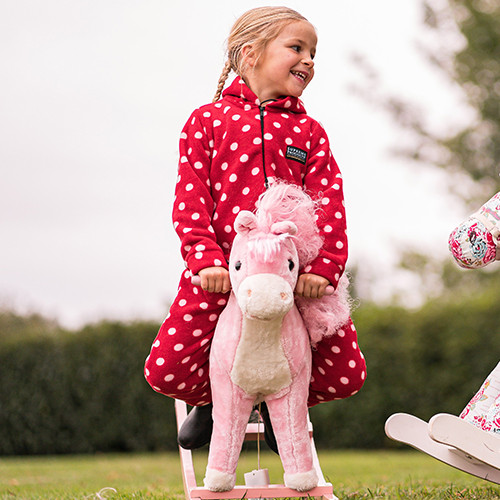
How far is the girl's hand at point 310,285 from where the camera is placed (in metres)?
2.63

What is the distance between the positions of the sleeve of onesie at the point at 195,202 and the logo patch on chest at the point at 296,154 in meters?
0.31

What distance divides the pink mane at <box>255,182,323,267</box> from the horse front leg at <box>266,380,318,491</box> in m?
0.48

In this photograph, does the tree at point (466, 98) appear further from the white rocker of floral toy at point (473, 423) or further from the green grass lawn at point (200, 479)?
the white rocker of floral toy at point (473, 423)

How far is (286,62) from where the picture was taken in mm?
2893

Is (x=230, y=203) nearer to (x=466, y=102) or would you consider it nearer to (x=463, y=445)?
(x=463, y=445)

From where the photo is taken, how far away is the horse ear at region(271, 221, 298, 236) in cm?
254

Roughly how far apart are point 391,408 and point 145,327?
3.76 metres

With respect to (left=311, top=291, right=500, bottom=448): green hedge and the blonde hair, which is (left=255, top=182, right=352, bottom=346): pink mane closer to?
the blonde hair

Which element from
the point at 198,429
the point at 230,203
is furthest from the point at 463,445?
the point at 230,203

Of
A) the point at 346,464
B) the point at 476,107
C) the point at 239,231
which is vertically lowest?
the point at 346,464

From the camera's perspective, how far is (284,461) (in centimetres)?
266

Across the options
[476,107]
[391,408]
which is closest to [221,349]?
[391,408]

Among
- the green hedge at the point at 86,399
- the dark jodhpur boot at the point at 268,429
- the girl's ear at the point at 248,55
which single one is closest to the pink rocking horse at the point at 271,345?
the dark jodhpur boot at the point at 268,429

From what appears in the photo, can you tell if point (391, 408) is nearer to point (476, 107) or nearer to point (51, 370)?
point (51, 370)
